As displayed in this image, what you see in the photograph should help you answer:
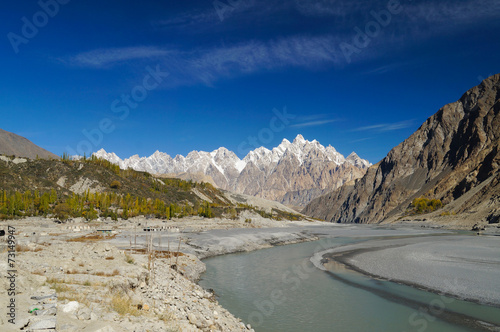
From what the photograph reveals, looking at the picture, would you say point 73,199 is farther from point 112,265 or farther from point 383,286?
point 383,286

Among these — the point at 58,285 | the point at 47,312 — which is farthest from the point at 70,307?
the point at 58,285

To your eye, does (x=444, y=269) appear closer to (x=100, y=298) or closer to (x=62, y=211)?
(x=100, y=298)

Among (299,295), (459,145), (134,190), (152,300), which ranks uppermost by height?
(459,145)

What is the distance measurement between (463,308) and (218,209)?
428ft

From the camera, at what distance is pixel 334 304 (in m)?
22.3

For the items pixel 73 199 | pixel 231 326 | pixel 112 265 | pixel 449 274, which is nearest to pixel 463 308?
pixel 449 274

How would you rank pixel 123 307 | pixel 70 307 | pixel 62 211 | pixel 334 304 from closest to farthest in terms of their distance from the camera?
1. pixel 70 307
2. pixel 123 307
3. pixel 334 304
4. pixel 62 211

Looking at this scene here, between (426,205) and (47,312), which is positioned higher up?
(426,205)

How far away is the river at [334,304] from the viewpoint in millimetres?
18344

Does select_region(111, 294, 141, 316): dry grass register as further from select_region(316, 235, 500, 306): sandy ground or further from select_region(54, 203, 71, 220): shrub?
select_region(54, 203, 71, 220): shrub

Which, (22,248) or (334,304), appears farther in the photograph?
(22,248)

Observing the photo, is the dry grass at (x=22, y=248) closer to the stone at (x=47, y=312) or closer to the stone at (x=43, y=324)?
the stone at (x=47, y=312)

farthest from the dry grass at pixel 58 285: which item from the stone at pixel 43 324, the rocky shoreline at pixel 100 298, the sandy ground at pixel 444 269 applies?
the sandy ground at pixel 444 269

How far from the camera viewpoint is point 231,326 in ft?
53.1
